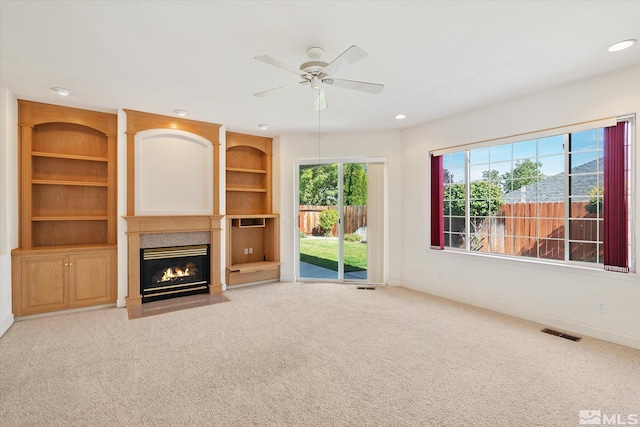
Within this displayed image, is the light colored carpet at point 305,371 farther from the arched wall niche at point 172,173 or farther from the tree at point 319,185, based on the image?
the tree at point 319,185

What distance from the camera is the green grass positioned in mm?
5680

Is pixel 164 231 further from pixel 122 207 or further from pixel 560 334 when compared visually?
pixel 560 334

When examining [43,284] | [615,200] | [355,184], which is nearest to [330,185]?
[355,184]

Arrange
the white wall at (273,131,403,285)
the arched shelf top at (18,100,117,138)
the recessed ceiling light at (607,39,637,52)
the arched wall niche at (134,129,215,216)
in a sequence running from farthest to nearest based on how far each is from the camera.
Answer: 1. the white wall at (273,131,403,285)
2. the arched wall niche at (134,129,215,216)
3. the arched shelf top at (18,100,117,138)
4. the recessed ceiling light at (607,39,637,52)

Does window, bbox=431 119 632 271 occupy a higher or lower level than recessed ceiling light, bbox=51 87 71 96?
lower

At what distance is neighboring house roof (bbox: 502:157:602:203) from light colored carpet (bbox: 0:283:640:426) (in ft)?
5.02

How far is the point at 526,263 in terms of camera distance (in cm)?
371

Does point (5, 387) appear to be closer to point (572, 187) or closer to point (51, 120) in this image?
point (51, 120)

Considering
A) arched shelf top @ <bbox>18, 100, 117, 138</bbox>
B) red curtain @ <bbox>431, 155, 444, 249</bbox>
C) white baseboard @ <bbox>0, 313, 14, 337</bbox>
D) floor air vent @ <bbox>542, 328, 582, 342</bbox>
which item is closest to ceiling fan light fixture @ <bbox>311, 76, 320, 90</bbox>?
red curtain @ <bbox>431, 155, 444, 249</bbox>

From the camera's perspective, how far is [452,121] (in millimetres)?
4531

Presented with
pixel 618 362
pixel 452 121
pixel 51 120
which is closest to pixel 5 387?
pixel 51 120

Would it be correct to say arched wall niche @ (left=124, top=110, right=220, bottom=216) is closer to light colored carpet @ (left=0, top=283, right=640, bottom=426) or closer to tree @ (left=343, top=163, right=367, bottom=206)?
light colored carpet @ (left=0, top=283, right=640, bottom=426)

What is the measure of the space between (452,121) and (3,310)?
20.1 feet

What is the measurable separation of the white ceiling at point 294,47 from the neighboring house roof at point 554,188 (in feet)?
3.24
